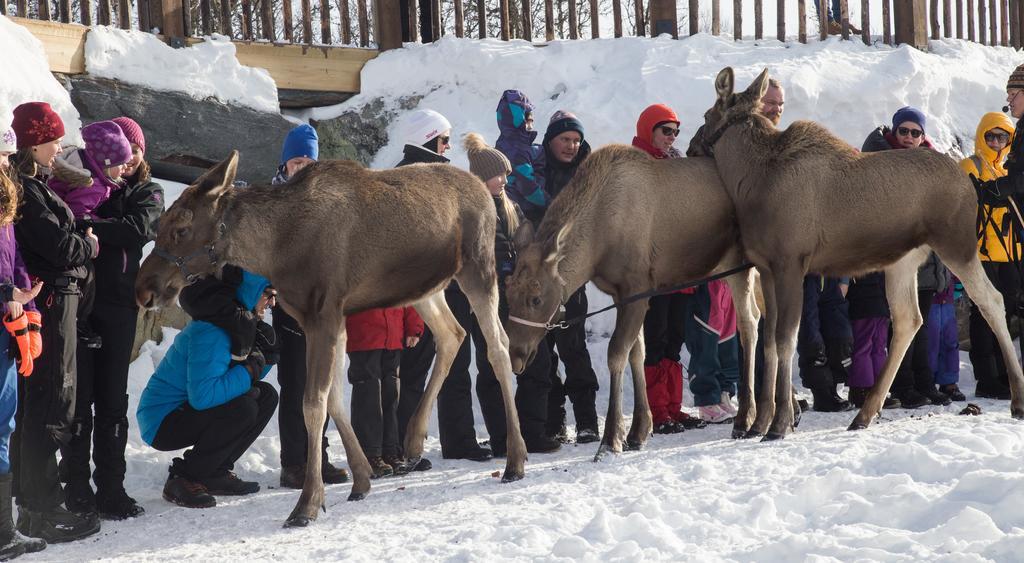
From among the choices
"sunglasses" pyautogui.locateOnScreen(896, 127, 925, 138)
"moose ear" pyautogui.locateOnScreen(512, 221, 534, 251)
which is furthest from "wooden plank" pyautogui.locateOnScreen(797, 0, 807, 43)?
"moose ear" pyautogui.locateOnScreen(512, 221, 534, 251)

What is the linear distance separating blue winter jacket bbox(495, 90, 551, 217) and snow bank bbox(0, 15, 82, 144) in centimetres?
398

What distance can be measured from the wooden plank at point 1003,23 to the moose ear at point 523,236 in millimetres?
10185

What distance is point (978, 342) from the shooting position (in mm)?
8812

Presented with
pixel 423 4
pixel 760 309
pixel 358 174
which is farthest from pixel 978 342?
pixel 423 4

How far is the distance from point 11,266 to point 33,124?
0.78 m

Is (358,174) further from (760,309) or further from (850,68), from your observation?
(850,68)

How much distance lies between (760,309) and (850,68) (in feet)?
16.7

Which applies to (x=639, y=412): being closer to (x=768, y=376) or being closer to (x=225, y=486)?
(x=768, y=376)

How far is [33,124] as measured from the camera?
5.48 meters

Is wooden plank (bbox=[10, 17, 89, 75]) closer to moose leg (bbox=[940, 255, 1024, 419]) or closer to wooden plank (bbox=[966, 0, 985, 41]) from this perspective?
moose leg (bbox=[940, 255, 1024, 419])

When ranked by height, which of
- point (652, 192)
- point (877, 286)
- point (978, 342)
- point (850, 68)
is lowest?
Answer: point (978, 342)

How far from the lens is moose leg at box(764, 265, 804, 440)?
6.71 meters

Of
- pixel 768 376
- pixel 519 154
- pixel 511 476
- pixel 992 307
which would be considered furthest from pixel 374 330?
pixel 992 307

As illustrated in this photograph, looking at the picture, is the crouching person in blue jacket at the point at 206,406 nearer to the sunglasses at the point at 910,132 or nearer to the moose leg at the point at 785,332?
the moose leg at the point at 785,332
